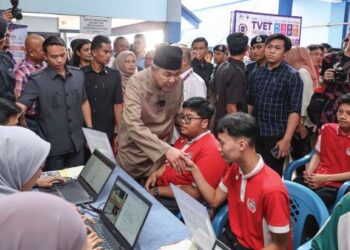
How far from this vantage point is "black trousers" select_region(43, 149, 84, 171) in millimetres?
2699

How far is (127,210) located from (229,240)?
0.55 metres

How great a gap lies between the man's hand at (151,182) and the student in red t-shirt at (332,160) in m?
1.05

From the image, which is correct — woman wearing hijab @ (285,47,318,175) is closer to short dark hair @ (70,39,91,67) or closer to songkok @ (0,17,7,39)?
short dark hair @ (70,39,91,67)

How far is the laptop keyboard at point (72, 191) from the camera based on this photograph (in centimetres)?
197

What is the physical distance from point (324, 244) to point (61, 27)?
8.48 m

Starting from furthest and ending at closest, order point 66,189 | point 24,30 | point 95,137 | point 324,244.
Answer: point 24,30 → point 95,137 → point 66,189 → point 324,244

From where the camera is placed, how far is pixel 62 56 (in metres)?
2.68

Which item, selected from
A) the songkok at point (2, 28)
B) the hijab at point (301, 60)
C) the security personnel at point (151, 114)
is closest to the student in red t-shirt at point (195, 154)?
the security personnel at point (151, 114)

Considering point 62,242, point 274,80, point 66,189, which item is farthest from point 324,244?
point 274,80

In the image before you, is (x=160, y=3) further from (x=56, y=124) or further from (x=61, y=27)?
(x=56, y=124)

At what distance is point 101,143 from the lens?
2250 mm

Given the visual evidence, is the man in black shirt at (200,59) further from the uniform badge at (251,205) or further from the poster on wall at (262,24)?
the uniform badge at (251,205)

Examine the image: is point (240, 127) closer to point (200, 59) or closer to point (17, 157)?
point (17, 157)

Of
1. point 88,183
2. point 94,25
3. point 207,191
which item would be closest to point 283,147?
point 207,191
